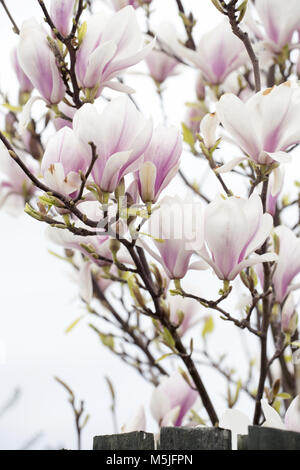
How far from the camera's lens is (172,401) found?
3.06ft

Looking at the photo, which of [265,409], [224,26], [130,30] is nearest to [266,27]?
[224,26]

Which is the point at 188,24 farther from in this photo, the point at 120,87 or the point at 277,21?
the point at 120,87

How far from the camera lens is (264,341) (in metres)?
0.78

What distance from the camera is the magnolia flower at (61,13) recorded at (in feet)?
2.33

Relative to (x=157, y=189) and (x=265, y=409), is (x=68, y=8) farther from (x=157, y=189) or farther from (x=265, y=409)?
(x=265, y=409)

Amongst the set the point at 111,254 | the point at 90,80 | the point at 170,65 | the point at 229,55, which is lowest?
the point at 111,254

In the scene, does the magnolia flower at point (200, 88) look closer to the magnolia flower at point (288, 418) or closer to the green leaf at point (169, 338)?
the green leaf at point (169, 338)

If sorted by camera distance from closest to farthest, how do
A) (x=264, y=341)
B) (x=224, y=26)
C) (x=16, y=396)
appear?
(x=264, y=341) → (x=224, y=26) → (x=16, y=396)

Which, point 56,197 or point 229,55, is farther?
point 229,55

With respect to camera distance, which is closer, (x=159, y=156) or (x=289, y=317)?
(x=159, y=156)

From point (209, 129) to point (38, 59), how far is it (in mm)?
202

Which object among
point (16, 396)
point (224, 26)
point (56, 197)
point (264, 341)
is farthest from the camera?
point (16, 396)

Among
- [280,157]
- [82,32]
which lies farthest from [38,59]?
[280,157]

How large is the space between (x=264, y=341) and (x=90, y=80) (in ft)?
1.18
